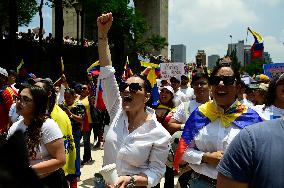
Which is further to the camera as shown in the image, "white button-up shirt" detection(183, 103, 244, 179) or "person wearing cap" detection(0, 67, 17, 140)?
"person wearing cap" detection(0, 67, 17, 140)

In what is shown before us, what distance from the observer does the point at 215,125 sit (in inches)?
140

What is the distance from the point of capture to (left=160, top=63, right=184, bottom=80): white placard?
39.5 feet

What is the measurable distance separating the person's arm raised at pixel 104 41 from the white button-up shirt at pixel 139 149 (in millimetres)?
528

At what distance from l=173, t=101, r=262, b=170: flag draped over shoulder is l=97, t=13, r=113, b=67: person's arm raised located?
833 mm

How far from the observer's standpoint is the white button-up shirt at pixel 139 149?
3.13 meters

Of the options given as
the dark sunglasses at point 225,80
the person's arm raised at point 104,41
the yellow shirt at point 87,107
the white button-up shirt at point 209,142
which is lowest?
the yellow shirt at point 87,107

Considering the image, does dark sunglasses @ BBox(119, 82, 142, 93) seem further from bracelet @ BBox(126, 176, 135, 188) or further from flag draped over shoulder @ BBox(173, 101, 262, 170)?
bracelet @ BBox(126, 176, 135, 188)

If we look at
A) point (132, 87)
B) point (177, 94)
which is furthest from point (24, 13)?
point (132, 87)

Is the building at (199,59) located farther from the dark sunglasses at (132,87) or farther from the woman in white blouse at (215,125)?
the dark sunglasses at (132,87)

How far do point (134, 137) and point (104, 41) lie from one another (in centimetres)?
91

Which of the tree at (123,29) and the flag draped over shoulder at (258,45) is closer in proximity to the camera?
the flag draped over shoulder at (258,45)

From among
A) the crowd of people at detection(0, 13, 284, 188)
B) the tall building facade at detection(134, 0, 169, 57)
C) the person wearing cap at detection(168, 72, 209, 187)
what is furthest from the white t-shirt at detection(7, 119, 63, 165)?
the tall building facade at detection(134, 0, 169, 57)

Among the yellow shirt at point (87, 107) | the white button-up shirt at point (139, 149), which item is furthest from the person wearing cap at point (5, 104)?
the white button-up shirt at point (139, 149)

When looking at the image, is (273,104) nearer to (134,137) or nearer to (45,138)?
(134,137)
